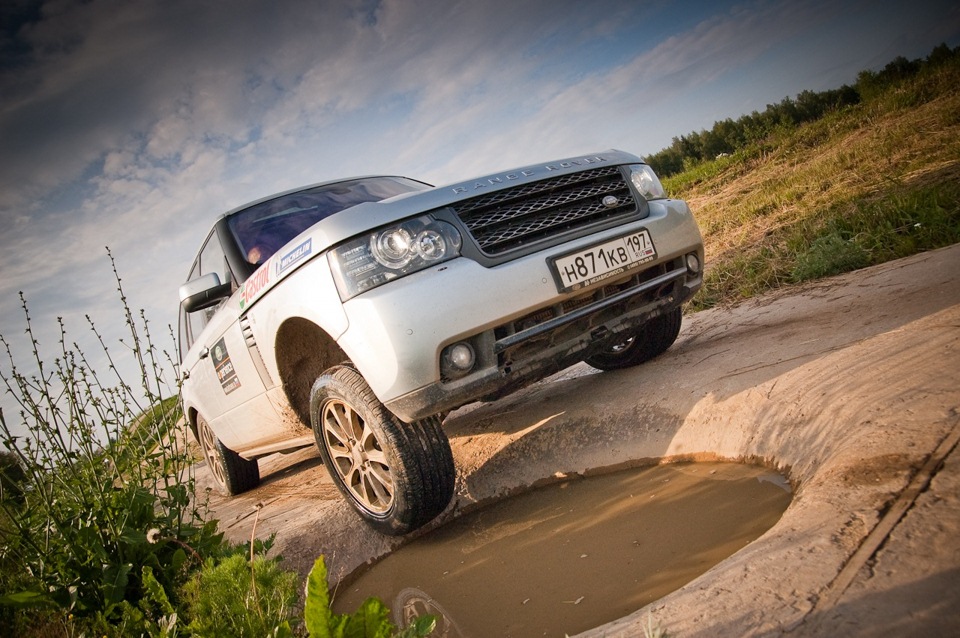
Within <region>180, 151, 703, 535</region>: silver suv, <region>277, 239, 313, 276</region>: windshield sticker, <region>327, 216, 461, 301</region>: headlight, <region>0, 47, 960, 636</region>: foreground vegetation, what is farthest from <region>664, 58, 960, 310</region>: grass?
<region>277, 239, 313, 276</region>: windshield sticker

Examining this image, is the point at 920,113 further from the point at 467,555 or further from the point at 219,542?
the point at 219,542

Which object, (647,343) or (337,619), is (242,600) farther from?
(647,343)

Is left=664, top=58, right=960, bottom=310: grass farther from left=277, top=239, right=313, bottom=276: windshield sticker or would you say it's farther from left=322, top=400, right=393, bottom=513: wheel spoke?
left=277, top=239, right=313, bottom=276: windshield sticker

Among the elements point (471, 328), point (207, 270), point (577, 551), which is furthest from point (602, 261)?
point (207, 270)

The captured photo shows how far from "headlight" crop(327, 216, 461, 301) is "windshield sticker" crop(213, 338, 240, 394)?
1453 millimetres

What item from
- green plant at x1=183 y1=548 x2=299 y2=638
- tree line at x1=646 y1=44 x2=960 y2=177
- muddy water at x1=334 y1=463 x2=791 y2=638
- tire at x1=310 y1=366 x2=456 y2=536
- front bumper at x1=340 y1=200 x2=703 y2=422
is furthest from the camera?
tree line at x1=646 y1=44 x2=960 y2=177

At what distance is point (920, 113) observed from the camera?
28.6 ft

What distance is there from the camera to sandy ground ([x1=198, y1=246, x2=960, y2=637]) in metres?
1.06

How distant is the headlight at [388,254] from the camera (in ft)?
6.86

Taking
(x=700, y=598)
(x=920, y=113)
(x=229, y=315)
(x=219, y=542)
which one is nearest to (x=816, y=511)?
(x=700, y=598)

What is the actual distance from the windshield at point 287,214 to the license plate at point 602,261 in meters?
1.64

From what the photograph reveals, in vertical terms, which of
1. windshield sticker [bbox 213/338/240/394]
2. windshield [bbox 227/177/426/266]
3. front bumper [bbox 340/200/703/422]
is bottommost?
front bumper [bbox 340/200/703/422]

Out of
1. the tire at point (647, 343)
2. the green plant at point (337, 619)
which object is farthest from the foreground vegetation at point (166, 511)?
the tire at point (647, 343)

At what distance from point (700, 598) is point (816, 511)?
15.8 inches
